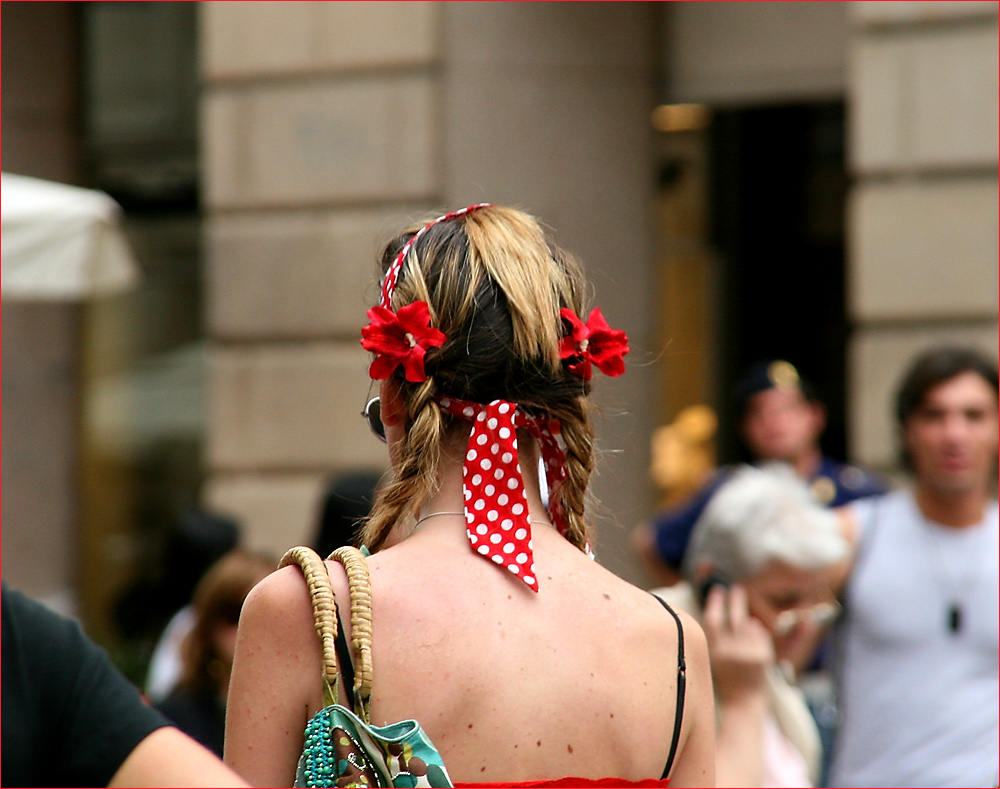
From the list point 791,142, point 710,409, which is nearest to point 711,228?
point 791,142

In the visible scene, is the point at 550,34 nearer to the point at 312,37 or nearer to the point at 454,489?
the point at 312,37

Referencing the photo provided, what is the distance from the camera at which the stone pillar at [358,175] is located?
680cm

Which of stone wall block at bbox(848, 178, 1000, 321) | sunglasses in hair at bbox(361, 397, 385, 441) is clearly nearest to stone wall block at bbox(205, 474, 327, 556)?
stone wall block at bbox(848, 178, 1000, 321)

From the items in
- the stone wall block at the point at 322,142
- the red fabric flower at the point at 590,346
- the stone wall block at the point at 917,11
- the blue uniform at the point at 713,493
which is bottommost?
the blue uniform at the point at 713,493

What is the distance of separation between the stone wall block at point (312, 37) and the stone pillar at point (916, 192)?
7.44ft

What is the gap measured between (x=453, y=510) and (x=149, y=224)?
6.84m

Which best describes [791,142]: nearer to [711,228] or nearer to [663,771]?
[711,228]

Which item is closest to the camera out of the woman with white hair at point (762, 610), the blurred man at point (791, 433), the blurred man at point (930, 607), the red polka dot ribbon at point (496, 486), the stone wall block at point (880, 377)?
the red polka dot ribbon at point (496, 486)

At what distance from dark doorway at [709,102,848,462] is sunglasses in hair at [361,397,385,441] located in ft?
20.4

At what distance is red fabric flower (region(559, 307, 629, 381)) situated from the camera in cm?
201

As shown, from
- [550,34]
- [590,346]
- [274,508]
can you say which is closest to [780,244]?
[550,34]

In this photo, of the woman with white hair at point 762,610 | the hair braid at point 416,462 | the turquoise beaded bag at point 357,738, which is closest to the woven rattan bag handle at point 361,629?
the turquoise beaded bag at point 357,738

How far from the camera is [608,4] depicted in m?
7.07

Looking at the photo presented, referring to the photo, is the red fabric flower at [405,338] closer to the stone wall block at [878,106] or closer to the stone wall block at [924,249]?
the stone wall block at [924,249]
